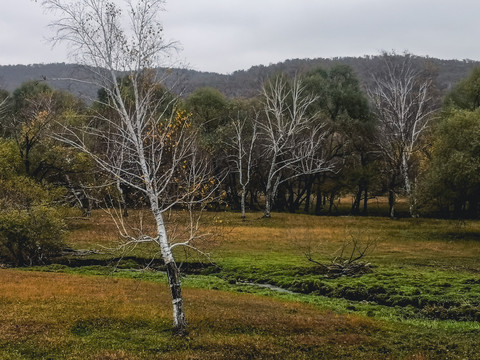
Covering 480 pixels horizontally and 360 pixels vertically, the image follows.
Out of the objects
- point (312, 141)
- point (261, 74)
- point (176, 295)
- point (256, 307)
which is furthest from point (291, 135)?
point (261, 74)

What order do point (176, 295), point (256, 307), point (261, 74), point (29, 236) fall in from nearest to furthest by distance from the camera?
1. point (176, 295)
2. point (256, 307)
3. point (29, 236)
4. point (261, 74)

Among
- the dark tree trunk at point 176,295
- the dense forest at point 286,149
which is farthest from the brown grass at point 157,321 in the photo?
the dense forest at point 286,149

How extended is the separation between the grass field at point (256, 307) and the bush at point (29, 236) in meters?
1.83

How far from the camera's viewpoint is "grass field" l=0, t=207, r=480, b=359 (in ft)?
47.8

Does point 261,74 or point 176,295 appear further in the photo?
point 261,74

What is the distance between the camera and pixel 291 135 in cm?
6353

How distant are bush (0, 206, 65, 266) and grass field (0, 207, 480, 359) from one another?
1.83 meters

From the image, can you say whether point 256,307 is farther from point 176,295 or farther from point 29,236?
point 29,236

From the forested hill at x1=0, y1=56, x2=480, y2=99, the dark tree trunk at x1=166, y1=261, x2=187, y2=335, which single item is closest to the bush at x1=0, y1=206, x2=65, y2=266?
the forested hill at x1=0, y1=56, x2=480, y2=99

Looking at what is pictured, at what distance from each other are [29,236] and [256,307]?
21.3m

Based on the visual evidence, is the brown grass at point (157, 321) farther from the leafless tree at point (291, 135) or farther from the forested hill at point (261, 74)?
the leafless tree at point (291, 135)

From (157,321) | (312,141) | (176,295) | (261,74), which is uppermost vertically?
(261,74)

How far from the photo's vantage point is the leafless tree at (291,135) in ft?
186

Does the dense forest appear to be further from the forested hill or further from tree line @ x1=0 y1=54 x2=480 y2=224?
the forested hill
